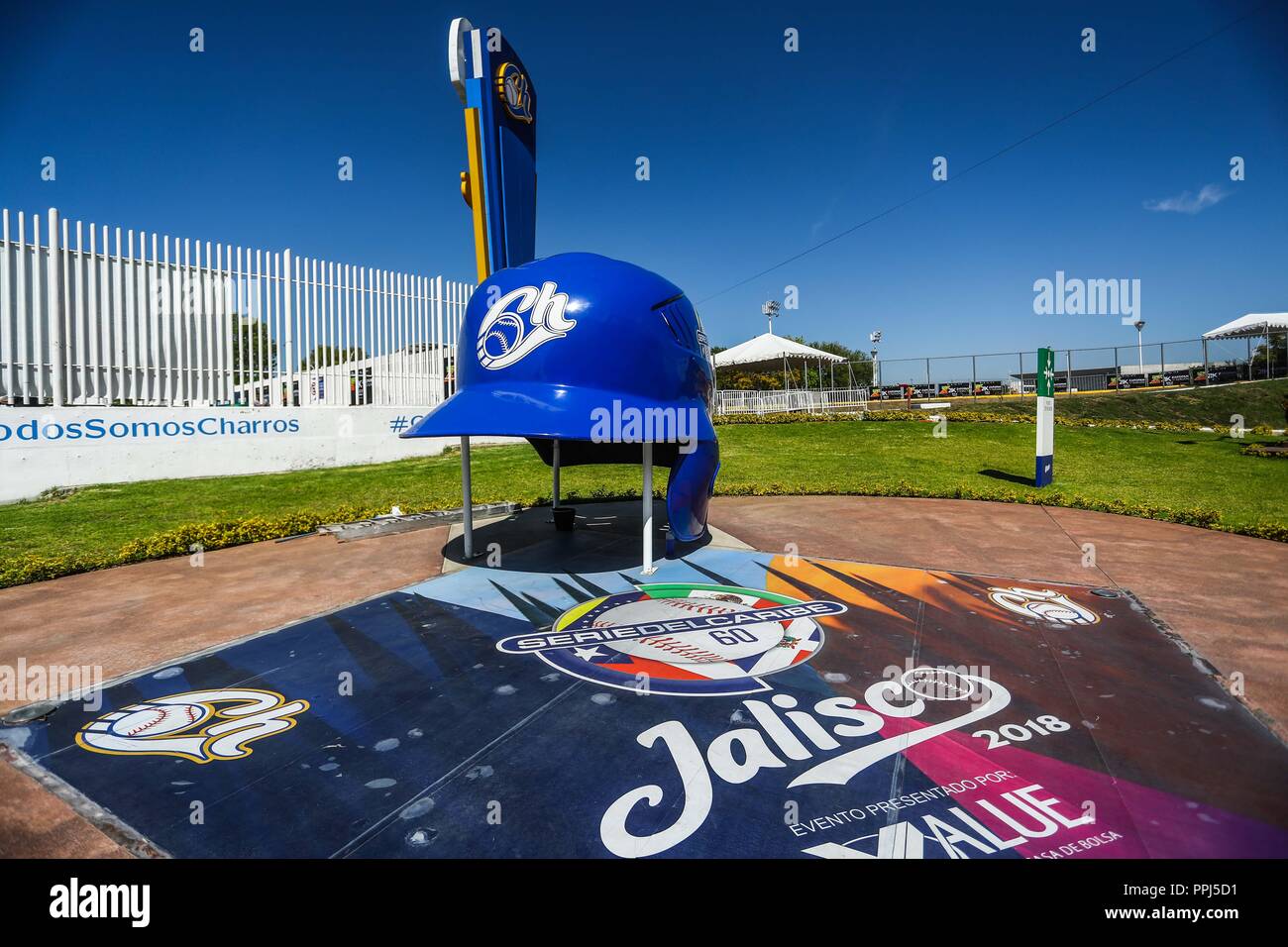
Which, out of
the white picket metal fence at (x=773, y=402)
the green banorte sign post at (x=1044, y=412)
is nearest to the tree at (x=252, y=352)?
the green banorte sign post at (x=1044, y=412)

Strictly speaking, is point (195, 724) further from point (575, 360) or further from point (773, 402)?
point (773, 402)

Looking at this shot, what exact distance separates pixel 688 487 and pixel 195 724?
4.92 m

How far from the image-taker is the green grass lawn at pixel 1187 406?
2583 centimetres

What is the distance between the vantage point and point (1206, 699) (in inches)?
154

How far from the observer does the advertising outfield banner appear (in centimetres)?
1112

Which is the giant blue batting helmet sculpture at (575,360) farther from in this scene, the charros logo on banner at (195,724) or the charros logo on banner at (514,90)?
the charros logo on banner at (514,90)

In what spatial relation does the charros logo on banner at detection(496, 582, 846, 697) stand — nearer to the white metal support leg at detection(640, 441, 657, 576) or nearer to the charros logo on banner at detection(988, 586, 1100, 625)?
the white metal support leg at detection(640, 441, 657, 576)

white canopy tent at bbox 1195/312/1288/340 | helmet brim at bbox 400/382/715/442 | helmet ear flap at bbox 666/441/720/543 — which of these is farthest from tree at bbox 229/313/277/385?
white canopy tent at bbox 1195/312/1288/340

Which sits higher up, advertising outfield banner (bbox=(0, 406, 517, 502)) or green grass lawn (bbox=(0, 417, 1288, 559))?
advertising outfield banner (bbox=(0, 406, 517, 502))

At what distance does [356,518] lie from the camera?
10570 millimetres

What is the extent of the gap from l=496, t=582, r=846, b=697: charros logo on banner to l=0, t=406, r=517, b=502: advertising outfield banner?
1177cm
